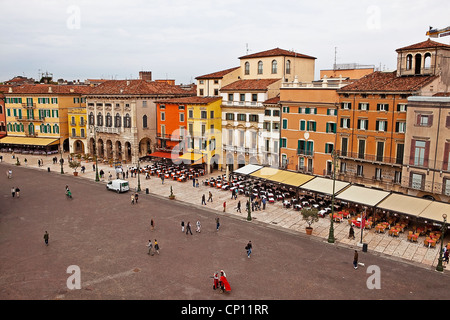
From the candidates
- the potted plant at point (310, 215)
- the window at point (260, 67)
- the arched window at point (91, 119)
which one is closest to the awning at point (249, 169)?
the potted plant at point (310, 215)

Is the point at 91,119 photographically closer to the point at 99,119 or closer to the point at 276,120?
the point at 99,119

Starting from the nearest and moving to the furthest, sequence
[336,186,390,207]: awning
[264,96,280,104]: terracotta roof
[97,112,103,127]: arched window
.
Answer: [336,186,390,207]: awning
[264,96,280,104]: terracotta roof
[97,112,103,127]: arched window

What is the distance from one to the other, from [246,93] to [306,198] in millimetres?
16786

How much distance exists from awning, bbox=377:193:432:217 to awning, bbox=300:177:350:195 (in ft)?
15.7

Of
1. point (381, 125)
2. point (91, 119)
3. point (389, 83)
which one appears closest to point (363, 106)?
point (381, 125)

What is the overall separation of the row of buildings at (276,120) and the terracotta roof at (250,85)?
198 mm

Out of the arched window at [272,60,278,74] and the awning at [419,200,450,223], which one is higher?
the arched window at [272,60,278,74]

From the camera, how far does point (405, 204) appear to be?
1244 inches

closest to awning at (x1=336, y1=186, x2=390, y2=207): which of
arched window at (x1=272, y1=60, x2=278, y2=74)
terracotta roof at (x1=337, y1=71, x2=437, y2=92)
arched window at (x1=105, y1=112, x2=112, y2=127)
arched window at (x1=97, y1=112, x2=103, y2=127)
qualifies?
terracotta roof at (x1=337, y1=71, x2=437, y2=92)

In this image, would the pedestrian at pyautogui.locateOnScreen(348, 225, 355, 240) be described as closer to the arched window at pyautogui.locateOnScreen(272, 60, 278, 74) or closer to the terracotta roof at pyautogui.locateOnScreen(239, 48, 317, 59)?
the arched window at pyautogui.locateOnScreen(272, 60, 278, 74)

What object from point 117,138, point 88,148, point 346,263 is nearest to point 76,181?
point 117,138

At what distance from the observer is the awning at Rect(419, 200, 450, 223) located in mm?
28913

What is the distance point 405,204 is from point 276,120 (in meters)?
19.0
